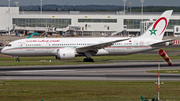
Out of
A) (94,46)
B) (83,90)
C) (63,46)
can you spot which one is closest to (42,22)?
(63,46)

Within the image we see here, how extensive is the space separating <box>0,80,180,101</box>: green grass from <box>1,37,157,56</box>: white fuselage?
17846 millimetres

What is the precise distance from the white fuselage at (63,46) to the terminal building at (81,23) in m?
78.5

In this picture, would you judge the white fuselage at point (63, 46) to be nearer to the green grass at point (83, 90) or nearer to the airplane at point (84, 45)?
the airplane at point (84, 45)

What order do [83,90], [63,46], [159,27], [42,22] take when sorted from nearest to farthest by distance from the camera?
1. [83,90]
2. [63,46]
3. [159,27]
4. [42,22]

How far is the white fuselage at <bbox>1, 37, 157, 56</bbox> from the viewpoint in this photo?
4212 cm

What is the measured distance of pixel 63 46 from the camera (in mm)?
42094

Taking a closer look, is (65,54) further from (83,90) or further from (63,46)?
(83,90)

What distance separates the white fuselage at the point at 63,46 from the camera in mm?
42125

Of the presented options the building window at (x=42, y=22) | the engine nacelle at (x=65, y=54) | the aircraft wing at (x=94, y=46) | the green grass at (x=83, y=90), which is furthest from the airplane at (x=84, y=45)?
the building window at (x=42, y=22)

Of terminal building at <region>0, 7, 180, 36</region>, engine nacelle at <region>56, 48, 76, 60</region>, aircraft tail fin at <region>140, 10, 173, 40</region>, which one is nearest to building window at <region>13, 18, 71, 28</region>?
terminal building at <region>0, 7, 180, 36</region>

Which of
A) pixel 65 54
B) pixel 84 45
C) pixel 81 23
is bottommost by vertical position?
pixel 65 54

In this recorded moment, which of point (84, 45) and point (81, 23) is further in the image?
point (81, 23)

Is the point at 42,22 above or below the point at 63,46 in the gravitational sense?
above

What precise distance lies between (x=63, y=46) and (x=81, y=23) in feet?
287
